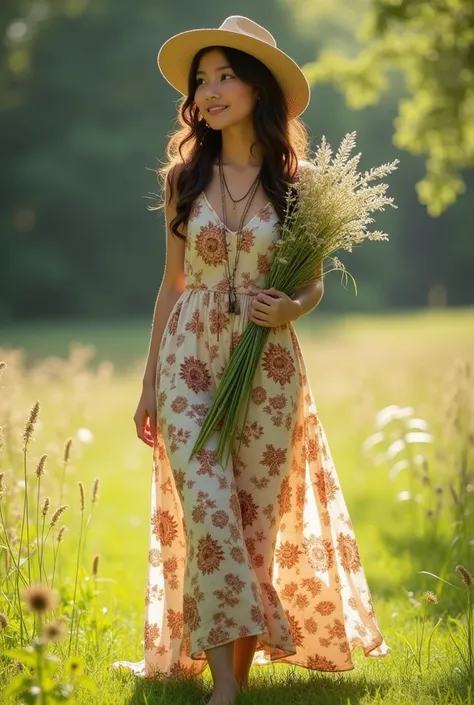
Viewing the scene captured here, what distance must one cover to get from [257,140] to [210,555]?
1497 millimetres

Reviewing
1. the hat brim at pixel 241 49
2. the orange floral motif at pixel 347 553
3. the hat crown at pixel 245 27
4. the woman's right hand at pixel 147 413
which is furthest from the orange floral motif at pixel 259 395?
the hat crown at pixel 245 27

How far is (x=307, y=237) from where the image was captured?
3637 mm

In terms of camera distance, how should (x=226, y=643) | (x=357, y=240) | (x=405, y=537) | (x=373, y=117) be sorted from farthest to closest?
(x=373, y=117), (x=405, y=537), (x=357, y=240), (x=226, y=643)

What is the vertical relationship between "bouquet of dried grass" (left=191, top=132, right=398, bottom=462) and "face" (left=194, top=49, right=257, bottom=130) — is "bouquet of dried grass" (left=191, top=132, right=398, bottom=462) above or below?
below

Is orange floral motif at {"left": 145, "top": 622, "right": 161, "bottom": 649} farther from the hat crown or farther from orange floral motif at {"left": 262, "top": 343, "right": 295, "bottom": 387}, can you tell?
the hat crown

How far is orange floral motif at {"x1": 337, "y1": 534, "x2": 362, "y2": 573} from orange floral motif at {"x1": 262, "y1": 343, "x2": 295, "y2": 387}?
678 millimetres

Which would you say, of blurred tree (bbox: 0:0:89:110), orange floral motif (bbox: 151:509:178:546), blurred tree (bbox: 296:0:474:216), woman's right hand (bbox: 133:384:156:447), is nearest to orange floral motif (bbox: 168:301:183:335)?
woman's right hand (bbox: 133:384:156:447)

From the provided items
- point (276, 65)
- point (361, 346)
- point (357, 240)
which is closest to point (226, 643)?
point (357, 240)

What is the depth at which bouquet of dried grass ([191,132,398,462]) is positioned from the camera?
11.6ft

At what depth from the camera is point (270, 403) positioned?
12.0 feet

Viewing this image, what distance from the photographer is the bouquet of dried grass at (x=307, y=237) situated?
3527 millimetres

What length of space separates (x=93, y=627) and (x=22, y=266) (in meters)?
32.7

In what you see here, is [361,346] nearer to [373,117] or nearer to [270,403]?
[270,403]

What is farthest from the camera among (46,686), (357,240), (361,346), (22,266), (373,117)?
(373,117)
